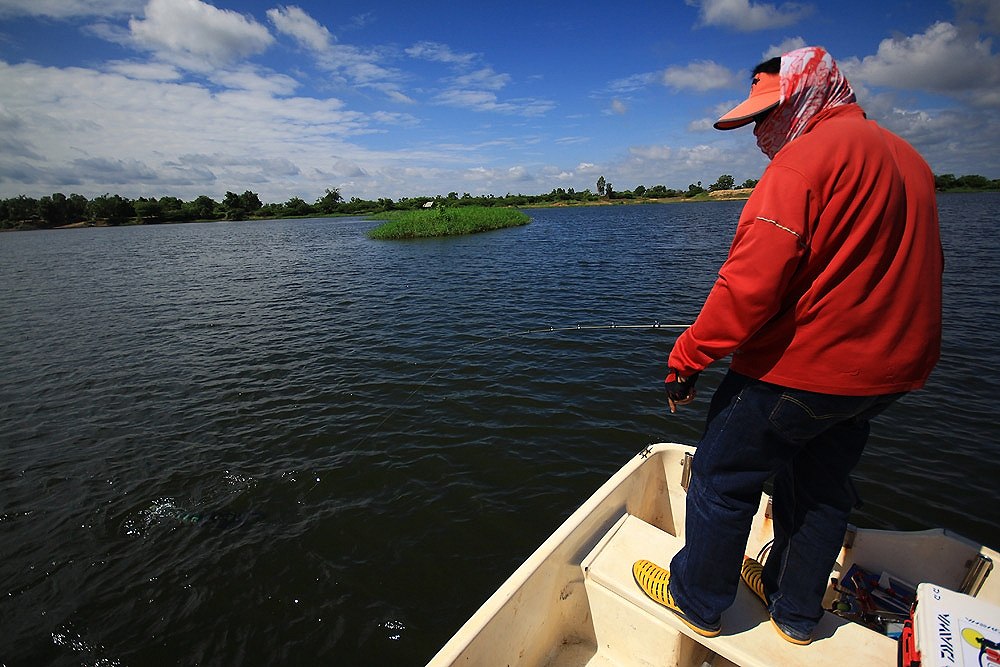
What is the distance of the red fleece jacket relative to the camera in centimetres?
193

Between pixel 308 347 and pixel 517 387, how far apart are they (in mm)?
6476

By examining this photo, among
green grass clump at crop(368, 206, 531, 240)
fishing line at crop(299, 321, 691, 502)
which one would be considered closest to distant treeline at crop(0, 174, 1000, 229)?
green grass clump at crop(368, 206, 531, 240)

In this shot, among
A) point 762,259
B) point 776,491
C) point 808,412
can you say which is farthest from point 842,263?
point 776,491

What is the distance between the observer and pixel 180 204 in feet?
428

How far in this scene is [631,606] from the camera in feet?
10.5

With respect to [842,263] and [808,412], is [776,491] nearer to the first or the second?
[808,412]

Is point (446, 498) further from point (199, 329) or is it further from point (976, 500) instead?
point (199, 329)

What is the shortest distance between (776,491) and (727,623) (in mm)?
927

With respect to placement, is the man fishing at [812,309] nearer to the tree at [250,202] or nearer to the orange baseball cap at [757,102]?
the orange baseball cap at [757,102]

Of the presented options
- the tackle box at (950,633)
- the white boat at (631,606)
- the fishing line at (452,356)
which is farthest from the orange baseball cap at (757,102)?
the fishing line at (452,356)

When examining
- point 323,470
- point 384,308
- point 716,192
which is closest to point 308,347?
point 384,308

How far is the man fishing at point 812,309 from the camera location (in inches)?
76.5

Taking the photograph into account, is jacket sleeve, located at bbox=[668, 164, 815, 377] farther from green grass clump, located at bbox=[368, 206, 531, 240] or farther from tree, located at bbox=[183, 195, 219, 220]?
tree, located at bbox=[183, 195, 219, 220]

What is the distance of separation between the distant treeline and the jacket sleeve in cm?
9901
